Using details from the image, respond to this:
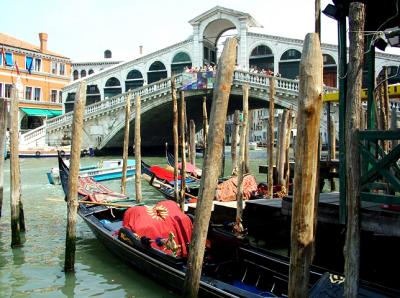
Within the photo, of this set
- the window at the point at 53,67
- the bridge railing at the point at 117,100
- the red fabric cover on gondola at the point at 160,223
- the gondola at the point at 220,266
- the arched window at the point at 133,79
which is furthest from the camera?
the window at the point at 53,67

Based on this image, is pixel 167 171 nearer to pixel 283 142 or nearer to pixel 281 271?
pixel 283 142

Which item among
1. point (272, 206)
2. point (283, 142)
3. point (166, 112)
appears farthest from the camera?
point (166, 112)

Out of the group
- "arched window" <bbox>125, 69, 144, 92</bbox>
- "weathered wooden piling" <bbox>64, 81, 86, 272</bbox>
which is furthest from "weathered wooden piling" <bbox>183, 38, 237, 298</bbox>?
"arched window" <bbox>125, 69, 144, 92</bbox>

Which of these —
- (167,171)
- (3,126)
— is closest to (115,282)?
(3,126)

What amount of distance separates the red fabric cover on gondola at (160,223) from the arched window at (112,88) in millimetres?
20481

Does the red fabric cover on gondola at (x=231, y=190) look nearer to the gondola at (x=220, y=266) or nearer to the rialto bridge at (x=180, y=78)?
the gondola at (x=220, y=266)

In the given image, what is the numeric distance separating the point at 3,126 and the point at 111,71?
19138mm

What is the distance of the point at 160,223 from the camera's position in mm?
4438

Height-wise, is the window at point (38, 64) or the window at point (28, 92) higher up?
the window at point (38, 64)

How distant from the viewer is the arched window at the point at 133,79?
2403cm

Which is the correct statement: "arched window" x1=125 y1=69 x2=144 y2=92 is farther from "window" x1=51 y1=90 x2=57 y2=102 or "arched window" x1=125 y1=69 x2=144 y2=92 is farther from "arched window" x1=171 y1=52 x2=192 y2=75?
"window" x1=51 y1=90 x2=57 y2=102

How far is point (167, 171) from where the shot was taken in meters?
9.63

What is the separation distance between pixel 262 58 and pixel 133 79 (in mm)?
6750

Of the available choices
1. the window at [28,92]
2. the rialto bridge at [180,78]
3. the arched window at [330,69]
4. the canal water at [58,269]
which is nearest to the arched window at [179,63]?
the rialto bridge at [180,78]
